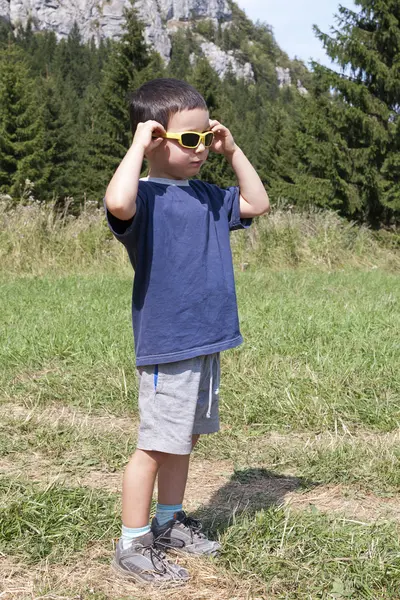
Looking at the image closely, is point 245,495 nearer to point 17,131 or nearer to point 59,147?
point 17,131

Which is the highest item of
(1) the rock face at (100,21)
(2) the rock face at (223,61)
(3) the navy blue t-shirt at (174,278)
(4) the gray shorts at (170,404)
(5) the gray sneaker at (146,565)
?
(3) the navy blue t-shirt at (174,278)

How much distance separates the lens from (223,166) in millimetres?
31672

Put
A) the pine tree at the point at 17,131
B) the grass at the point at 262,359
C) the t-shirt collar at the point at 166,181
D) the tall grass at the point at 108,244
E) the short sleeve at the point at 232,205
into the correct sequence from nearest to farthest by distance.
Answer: the t-shirt collar at the point at 166,181 < the short sleeve at the point at 232,205 < the grass at the point at 262,359 < the tall grass at the point at 108,244 < the pine tree at the point at 17,131

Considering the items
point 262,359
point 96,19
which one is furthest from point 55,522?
point 96,19

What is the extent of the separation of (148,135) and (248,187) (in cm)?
46

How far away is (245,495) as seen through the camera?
8.42ft

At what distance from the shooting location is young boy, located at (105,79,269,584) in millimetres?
1936

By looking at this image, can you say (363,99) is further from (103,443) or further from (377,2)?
(103,443)

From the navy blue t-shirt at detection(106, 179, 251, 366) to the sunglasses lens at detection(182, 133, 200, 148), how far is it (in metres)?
0.14

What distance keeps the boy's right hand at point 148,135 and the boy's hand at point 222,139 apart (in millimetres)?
198

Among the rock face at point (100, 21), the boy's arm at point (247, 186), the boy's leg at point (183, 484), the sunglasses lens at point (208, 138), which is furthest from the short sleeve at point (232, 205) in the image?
the rock face at point (100, 21)

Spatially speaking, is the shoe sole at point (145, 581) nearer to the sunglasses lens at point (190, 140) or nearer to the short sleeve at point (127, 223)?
the short sleeve at point (127, 223)

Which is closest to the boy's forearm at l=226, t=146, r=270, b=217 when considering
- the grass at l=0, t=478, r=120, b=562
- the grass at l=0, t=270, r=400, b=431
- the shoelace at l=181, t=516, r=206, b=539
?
the shoelace at l=181, t=516, r=206, b=539

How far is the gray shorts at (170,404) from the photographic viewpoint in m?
1.94
